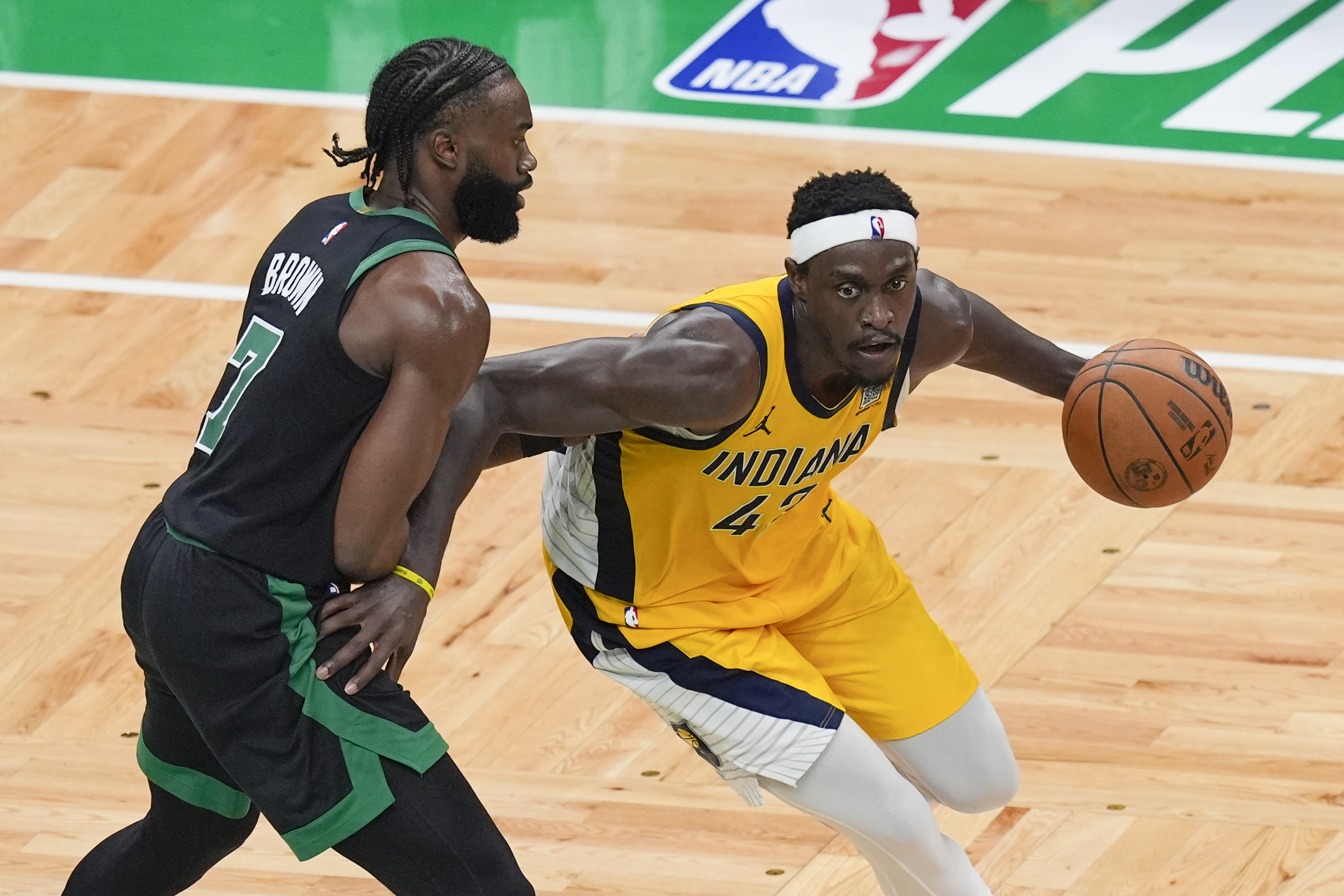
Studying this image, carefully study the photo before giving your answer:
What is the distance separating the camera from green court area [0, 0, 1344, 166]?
8.53 metres

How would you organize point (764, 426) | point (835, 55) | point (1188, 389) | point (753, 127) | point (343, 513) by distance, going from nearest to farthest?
point (343, 513) → point (764, 426) → point (1188, 389) → point (753, 127) → point (835, 55)

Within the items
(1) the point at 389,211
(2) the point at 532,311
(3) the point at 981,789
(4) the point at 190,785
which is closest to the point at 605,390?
(1) the point at 389,211

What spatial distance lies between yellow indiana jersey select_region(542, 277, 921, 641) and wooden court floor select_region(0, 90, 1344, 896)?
33.2 inches

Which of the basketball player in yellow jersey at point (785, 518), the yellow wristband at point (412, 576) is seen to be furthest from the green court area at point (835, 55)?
the yellow wristband at point (412, 576)

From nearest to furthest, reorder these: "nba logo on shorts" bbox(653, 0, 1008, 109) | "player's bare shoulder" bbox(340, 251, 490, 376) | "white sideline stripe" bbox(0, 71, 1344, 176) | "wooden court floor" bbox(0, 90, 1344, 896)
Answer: "player's bare shoulder" bbox(340, 251, 490, 376) < "wooden court floor" bbox(0, 90, 1344, 896) < "white sideline stripe" bbox(0, 71, 1344, 176) < "nba logo on shorts" bbox(653, 0, 1008, 109)

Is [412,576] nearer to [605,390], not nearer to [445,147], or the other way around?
[605,390]

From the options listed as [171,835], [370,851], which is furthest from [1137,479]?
[171,835]

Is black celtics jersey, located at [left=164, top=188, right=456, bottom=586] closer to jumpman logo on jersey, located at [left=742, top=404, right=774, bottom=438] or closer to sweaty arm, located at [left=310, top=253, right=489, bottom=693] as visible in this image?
sweaty arm, located at [left=310, top=253, right=489, bottom=693]

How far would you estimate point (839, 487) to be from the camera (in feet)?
20.1

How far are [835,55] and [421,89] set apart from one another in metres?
6.13

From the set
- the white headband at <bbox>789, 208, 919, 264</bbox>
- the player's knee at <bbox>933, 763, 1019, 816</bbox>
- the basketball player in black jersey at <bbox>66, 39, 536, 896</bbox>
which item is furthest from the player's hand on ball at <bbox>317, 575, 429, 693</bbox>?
the player's knee at <bbox>933, 763, 1019, 816</bbox>

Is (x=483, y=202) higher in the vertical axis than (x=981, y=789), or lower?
higher

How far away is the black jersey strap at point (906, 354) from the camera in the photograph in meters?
3.85

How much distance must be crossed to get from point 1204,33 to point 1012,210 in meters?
2.04
